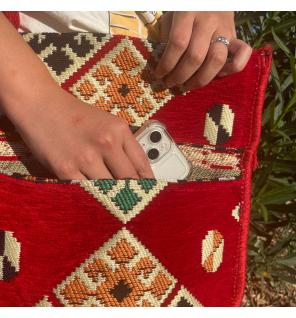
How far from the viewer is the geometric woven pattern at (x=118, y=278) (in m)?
0.66

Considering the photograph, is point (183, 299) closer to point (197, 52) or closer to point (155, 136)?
point (155, 136)

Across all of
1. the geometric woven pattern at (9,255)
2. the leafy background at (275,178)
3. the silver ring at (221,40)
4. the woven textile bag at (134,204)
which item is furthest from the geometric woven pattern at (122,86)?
the leafy background at (275,178)

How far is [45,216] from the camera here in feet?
2.10

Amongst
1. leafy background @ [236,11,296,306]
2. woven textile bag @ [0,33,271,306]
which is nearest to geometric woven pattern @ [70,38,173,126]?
woven textile bag @ [0,33,271,306]

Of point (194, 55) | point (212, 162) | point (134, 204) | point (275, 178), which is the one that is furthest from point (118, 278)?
point (275, 178)

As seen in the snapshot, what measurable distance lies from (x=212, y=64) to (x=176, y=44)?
6cm

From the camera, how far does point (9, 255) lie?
0.66m

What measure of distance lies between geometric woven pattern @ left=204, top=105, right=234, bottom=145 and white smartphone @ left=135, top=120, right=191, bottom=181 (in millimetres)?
82

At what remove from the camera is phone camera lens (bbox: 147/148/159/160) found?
2.33ft

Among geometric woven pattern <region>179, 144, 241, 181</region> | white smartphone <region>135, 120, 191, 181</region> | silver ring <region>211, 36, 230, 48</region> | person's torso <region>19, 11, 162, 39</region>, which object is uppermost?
silver ring <region>211, 36, 230, 48</region>

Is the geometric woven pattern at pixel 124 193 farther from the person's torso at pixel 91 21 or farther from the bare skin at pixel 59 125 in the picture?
the person's torso at pixel 91 21

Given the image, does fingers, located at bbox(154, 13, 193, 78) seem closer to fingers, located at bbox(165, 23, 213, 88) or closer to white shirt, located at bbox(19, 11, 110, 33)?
fingers, located at bbox(165, 23, 213, 88)

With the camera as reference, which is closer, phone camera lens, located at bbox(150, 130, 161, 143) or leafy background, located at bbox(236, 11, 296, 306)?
phone camera lens, located at bbox(150, 130, 161, 143)

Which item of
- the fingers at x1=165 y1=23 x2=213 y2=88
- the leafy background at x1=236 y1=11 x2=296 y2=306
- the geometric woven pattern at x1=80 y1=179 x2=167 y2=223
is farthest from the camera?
the leafy background at x1=236 y1=11 x2=296 y2=306
